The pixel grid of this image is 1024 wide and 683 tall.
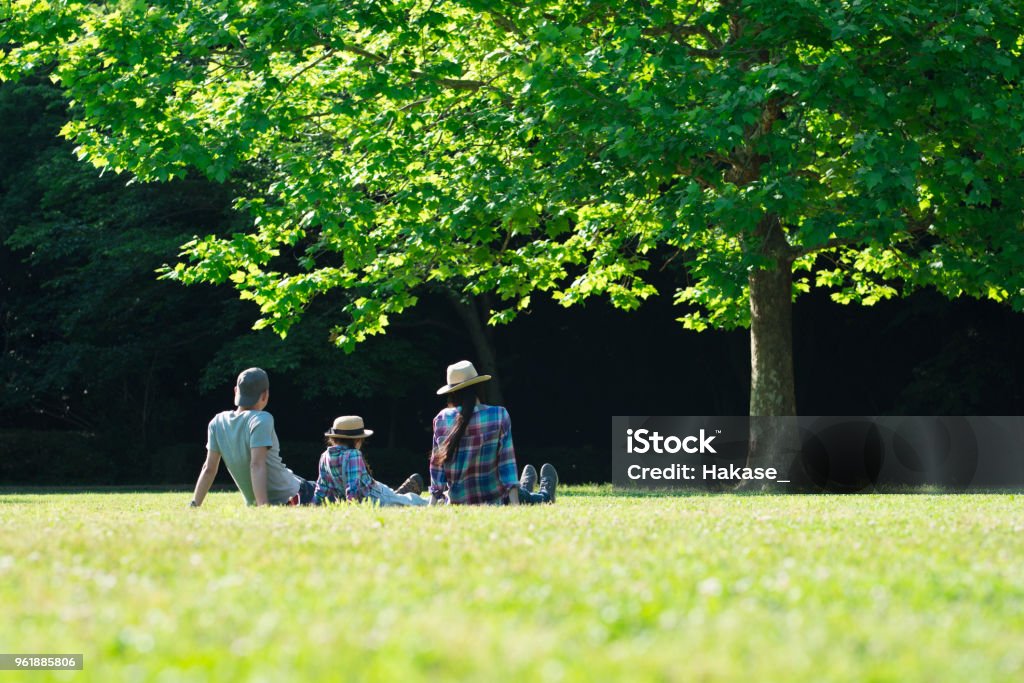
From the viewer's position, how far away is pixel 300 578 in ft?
20.1

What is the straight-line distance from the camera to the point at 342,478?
12.8 meters

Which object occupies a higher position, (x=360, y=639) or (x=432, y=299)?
(x=432, y=299)

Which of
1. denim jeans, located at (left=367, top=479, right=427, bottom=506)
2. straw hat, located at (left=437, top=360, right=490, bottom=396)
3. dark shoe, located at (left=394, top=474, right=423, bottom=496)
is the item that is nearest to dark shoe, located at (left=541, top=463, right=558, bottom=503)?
denim jeans, located at (left=367, top=479, right=427, bottom=506)

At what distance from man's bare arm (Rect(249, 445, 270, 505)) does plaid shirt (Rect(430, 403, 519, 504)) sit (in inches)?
63.2

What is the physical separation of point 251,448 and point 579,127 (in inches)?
268

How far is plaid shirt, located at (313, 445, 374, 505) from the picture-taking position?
12.8 m

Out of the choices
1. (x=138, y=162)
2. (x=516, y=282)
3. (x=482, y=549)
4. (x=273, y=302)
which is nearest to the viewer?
(x=482, y=549)

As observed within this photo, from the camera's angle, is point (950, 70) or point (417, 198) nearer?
point (950, 70)

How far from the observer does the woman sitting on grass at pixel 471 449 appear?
11977 mm

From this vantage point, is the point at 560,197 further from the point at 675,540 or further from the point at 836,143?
the point at 675,540

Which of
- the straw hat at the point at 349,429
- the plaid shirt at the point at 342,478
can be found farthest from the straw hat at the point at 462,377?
the plaid shirt at the point at 342,478

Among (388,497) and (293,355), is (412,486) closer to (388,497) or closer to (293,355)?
(388,497)

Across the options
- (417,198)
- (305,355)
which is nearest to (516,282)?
(417,198)

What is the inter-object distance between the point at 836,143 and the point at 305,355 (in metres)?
17.3
